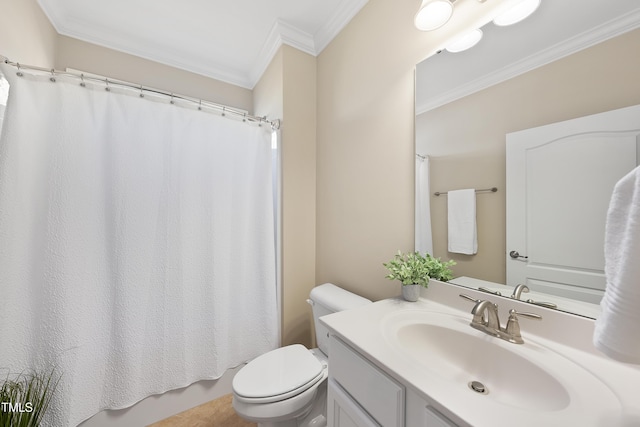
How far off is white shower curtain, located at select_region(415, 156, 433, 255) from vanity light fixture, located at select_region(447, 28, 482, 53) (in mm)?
444

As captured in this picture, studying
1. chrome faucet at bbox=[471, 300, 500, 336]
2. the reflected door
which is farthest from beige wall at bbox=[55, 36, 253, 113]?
chrome faucet at bbox=[471, 300, 500, 336]

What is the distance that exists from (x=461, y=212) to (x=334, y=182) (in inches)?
31.7

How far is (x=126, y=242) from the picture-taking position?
4.14 ft

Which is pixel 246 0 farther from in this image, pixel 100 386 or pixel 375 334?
pixel 100 386

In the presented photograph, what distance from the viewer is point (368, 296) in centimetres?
132

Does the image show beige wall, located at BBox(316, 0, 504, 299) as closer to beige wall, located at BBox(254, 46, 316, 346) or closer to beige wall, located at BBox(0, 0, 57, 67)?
beige wall, located at BBox(254, 46, 316, 346)

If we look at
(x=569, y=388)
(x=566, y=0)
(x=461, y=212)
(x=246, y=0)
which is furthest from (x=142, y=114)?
(x=569, y=388)

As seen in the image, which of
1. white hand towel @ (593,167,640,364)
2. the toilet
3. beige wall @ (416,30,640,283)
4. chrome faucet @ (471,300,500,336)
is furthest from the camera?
the toilet

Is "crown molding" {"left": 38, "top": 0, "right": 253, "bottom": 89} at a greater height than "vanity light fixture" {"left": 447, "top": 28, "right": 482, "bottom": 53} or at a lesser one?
greater

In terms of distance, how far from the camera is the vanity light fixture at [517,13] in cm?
78

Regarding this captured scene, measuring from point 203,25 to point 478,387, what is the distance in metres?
2.38

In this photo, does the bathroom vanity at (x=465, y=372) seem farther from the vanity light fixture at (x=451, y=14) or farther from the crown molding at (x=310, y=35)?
the crown molding at (x=310, y=35)

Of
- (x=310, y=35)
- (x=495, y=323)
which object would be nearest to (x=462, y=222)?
(x=495, y=323)

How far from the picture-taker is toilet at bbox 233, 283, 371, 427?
0.99m
